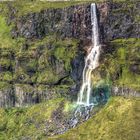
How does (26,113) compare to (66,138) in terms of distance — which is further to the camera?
(26,113)

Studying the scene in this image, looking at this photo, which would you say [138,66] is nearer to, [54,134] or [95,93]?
[95,93]

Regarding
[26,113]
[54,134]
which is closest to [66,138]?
[54,134]

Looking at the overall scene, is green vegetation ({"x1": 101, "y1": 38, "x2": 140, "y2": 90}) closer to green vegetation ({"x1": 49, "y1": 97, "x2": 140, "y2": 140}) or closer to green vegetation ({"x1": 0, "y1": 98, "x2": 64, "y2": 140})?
green vegetation ({"x1": 49, "y1": 97, "x2": 140, "y2": 140})

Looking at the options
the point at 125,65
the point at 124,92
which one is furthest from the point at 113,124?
the point at 125,65

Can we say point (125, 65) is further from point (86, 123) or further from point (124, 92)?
point (86, 123)

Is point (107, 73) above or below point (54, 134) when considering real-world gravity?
above

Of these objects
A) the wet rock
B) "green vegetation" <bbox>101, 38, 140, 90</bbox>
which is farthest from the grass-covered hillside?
"green vegetation" <bbox>101, 38, 140, 90</bbox>

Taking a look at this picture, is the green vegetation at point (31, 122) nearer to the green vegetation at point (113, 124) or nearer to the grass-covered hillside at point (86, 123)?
the grass-covered hillside at point (86, 123)

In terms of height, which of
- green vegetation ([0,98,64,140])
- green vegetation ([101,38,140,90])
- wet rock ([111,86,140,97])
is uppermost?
green vegetation ([101,38,140,90])
